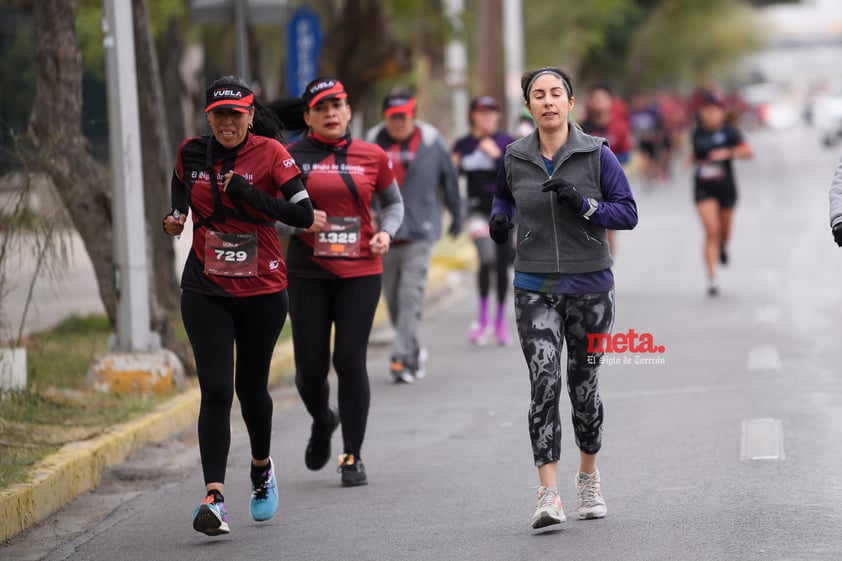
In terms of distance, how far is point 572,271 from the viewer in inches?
255

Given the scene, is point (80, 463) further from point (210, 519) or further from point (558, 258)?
point (558, 258)

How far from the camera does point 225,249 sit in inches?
259

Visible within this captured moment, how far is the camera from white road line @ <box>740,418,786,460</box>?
7.79 m

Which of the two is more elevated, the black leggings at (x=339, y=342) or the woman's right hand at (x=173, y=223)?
the woman's right hand at (x=173, y=223)

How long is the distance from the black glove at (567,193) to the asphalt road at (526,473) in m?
1.34

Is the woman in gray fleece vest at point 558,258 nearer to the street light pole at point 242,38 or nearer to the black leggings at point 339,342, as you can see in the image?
the black leggings at point 339,342

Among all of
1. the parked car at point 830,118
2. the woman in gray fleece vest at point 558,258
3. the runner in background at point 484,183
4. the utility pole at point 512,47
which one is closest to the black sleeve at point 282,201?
the woman in gray fleece vest at point 558,258

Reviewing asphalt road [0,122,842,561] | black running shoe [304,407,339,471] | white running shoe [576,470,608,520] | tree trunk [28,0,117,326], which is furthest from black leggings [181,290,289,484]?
tree trunk [28,0,117,326]

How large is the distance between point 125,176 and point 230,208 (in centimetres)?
354

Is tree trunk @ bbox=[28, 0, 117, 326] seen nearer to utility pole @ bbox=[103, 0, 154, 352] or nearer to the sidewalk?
utility pole @ bbox=[103, 0, 154, 352]

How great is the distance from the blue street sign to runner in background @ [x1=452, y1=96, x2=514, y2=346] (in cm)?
300

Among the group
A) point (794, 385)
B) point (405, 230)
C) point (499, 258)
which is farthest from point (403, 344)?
point (794, 385)

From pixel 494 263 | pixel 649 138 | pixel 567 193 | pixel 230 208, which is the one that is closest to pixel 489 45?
pixel 649 138

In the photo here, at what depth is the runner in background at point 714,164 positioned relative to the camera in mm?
14859
